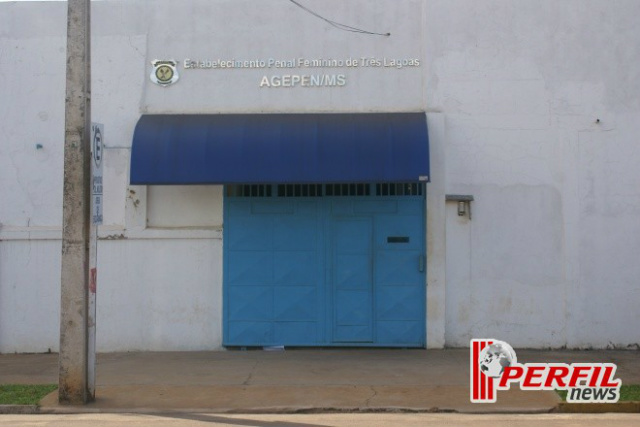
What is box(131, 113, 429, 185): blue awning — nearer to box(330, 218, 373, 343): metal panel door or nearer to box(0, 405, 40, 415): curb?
box(330, 218, 373, 343): metal panel door

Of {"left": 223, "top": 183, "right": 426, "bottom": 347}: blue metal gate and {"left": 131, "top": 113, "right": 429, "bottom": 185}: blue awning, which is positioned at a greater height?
{"left": 131, "top": 113, "right": 429, "bottom": 185}: blue awning

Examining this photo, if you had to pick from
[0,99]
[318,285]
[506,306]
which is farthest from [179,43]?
[506,306]

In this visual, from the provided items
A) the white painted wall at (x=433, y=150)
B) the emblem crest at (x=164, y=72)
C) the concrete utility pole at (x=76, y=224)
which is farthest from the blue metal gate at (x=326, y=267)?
the concrete utility pole at (x=76, y=224)

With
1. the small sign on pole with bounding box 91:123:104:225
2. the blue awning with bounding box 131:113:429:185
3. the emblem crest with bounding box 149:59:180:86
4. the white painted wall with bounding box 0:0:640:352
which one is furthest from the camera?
the emblem crest with bounding box 149:59:180:86

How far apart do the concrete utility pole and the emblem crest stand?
3.73m

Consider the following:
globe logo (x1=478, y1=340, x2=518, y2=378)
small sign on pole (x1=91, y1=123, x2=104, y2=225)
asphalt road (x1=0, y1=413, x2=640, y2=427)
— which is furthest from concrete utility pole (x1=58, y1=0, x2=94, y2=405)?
globe logo (x1=478, y1=340, x2=518, y2=378)

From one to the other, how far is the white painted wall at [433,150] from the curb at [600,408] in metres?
3.85

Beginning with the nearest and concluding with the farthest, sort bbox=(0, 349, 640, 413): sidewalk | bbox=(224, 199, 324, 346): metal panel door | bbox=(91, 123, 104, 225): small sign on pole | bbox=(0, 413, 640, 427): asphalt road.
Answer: bbox=(0, 413, 640, 427): asphalt road → bbox=(0, 349, 640, 413): sidewalk → bbox=(91, 123, 104, 225): small sign on pole → bbox=(224, 199, 324, 346): metal panel door

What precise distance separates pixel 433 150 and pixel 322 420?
5.69 m

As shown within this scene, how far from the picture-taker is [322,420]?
9.24 m

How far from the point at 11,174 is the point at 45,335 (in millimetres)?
2714

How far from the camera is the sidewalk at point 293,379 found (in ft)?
32.1

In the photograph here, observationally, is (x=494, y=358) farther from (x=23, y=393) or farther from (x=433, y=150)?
(x=23, y=393)

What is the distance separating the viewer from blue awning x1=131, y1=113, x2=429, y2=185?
12.7 m
